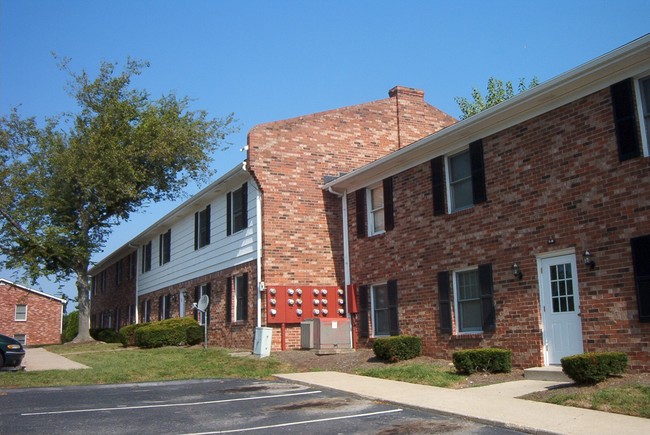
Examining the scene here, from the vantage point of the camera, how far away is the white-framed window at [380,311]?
1871 cm

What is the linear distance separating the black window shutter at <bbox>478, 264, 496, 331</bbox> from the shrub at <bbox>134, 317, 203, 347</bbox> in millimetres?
12614

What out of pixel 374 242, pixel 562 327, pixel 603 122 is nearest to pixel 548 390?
pixel 562 327

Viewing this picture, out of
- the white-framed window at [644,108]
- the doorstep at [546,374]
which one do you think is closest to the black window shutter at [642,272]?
the white-framed window at [644,108]

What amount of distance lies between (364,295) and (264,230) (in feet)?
12.0

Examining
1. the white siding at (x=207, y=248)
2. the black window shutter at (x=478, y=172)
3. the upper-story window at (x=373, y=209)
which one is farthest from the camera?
the white siding at (x=207, y=248)

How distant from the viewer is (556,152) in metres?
13.3

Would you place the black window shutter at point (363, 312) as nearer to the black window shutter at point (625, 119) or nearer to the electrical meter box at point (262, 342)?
the electrical meter box at point (262, 342)

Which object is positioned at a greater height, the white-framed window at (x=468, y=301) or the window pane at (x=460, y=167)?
the window pane at (x=460, y=167)

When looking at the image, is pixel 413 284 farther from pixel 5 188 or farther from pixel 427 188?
pixel 5 188

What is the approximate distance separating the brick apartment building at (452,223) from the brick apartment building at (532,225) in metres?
0.03

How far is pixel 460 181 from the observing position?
52.7 ft

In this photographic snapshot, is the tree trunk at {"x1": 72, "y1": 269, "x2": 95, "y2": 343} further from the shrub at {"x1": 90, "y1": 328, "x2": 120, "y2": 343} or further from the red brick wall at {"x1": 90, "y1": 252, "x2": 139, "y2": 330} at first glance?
the red brick wall at {"x1": 90, "y1": 252, "x2": 139, "y2": 330}

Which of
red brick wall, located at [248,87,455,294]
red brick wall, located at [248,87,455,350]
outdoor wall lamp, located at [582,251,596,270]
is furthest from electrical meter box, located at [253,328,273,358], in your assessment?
outdoor wall lamp, located at [582,251,596,270]

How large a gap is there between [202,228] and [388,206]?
33.7 feet
